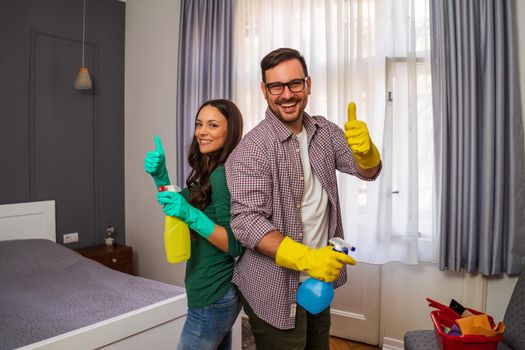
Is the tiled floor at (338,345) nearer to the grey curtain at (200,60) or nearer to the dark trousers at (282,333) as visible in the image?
the grey curtain at (200,60)

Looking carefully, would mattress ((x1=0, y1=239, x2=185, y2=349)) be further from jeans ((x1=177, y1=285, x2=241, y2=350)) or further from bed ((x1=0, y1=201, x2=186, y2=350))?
jeans ((x1=177, y1=285, x2=241, y2=350))

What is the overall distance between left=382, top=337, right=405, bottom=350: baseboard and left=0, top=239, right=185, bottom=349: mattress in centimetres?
134

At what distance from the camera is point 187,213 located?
1.23 metres

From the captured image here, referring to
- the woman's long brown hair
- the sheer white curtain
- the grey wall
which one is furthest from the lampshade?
the woman's long brown hair

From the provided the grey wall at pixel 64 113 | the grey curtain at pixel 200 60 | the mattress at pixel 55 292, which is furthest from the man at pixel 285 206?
the grey wall at pixel 64 113

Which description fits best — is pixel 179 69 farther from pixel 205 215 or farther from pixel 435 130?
pixel 205 215

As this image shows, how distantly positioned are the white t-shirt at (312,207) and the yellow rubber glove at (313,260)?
0.16 meters

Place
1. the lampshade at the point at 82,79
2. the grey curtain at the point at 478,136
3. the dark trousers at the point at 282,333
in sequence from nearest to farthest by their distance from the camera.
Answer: the dark trousers at the point at 282,333
the grey curtain at the point at 478,136
the lampshade at the point at 82,79

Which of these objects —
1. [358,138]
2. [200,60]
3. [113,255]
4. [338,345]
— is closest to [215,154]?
[358,138]

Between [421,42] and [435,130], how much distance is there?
1.68 ft

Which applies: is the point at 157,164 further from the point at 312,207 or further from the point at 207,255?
the point at 312,207

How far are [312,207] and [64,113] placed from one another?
2843mm

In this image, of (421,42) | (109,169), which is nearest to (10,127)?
(109,169)

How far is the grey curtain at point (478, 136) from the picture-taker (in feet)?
6.81
